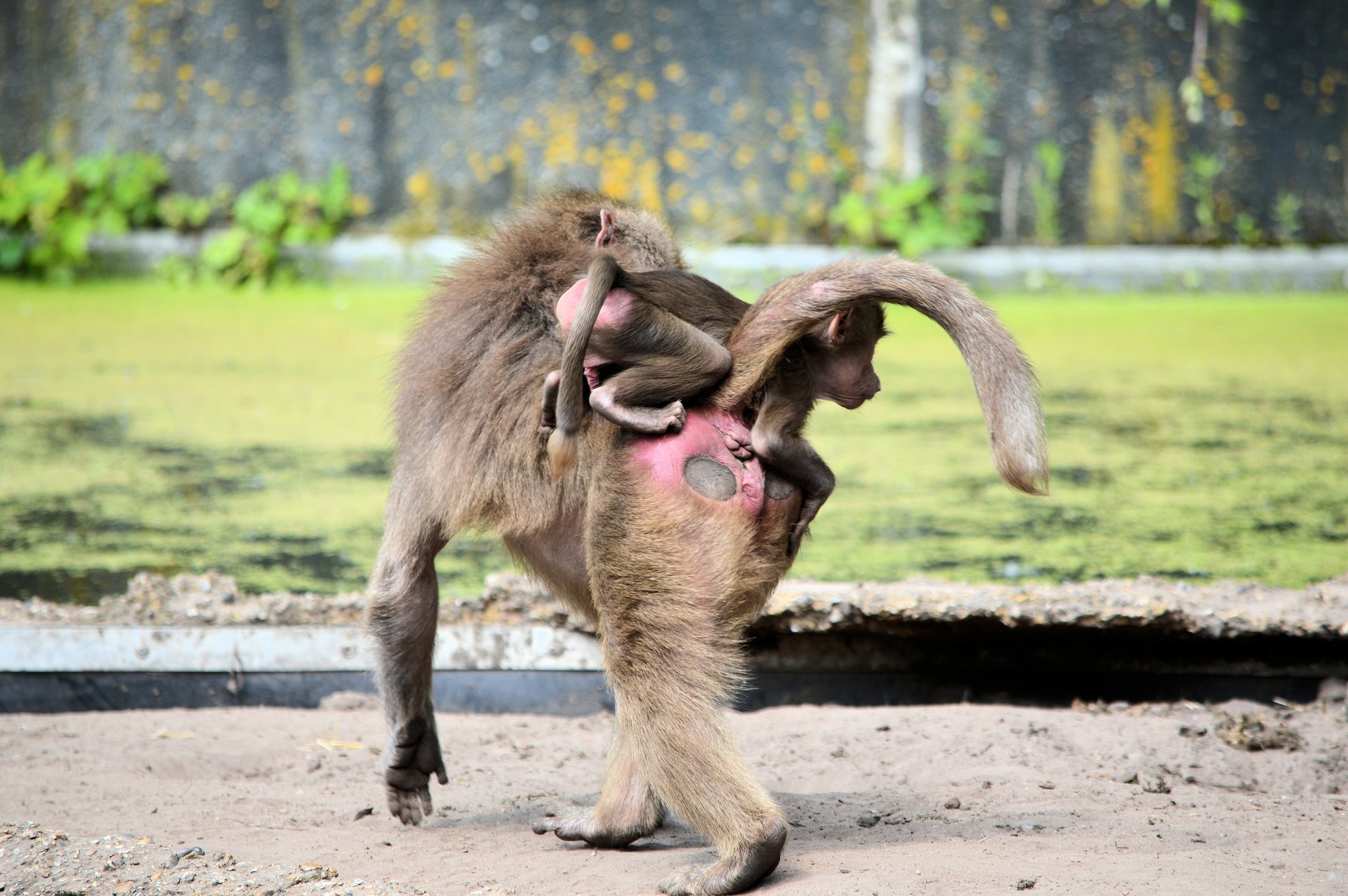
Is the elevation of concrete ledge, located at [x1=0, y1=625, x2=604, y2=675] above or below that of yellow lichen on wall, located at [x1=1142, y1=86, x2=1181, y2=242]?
below

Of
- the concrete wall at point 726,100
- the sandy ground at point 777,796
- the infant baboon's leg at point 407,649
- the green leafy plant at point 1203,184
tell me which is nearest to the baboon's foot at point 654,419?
the infant baboon's leg at point 407,649

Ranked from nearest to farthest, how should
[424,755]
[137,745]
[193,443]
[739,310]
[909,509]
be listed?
[739,310]
[424,755]
[137,745]
[909,509]
[193,443]

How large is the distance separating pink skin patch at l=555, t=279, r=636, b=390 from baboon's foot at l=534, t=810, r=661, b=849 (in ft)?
3.07

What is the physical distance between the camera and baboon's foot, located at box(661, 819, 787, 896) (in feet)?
7.31

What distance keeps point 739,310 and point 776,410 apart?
27 cm

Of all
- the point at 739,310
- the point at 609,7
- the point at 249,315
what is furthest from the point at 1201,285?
the point at 739,310

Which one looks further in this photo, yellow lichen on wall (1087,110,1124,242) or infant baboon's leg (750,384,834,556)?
yellow lichen on wall (1087,110,1124,242)

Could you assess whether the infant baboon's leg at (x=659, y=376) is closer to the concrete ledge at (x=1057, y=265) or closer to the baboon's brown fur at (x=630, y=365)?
the baboon's brown fur at (x=630, y=365)

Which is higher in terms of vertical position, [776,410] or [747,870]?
[776,410]

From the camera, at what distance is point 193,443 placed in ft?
18.2

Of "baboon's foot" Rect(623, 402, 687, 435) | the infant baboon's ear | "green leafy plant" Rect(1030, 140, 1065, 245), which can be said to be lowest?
"baboon's foot" Rect(623, 402, 687, 435)

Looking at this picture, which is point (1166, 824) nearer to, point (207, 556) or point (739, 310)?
point (739, 310)

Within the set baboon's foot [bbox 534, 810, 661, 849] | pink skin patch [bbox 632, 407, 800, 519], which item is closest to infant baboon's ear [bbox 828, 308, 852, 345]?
pink skin patch [bbox 632, 407, 800, 519]

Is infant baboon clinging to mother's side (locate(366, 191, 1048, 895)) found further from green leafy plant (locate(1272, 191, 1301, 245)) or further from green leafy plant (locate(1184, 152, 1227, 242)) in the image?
green leafy plant (locate(1272, 191, 1301, 245))
